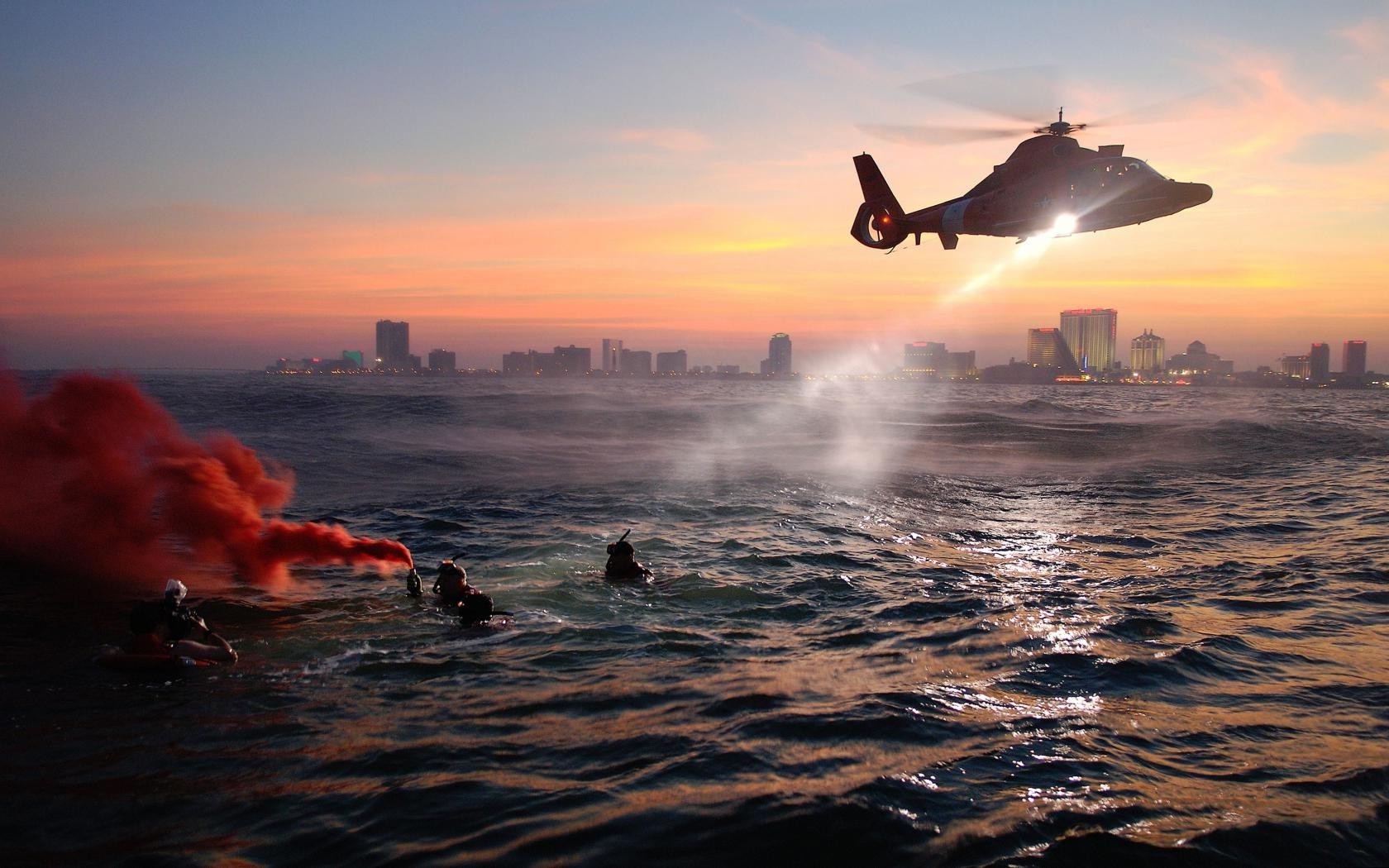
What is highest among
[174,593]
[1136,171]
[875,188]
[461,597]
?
[875,188]

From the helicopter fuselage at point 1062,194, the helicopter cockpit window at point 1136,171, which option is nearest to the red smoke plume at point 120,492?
the helicopter fuselage at point 1062,194

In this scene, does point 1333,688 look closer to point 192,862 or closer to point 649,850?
point 649,850

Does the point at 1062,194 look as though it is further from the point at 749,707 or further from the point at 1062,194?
the point at 749,707

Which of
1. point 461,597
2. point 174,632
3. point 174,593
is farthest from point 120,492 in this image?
point 461,597

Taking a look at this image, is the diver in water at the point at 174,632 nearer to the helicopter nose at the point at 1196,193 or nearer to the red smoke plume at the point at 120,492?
the red smoke plume at the point at 120,492

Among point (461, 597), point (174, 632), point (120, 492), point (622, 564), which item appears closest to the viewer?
point (174, 632)
